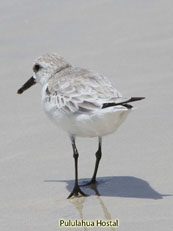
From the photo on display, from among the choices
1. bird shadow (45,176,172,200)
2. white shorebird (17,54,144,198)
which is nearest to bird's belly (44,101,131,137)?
white shorebird (17,54,144,198)

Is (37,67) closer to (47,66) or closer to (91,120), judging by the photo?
(47,66)

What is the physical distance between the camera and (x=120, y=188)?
671cm

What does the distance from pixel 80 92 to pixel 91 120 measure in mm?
407

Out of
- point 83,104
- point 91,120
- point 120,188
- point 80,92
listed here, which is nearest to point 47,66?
Result: point 80,92

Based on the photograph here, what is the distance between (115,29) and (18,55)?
1.59 m

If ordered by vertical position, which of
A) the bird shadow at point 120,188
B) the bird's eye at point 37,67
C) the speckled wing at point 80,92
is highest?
the bird's eye at point 37,67

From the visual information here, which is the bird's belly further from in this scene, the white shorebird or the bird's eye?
the bird's eye

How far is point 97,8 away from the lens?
11.3 metres

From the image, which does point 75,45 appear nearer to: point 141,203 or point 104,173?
point 104,173

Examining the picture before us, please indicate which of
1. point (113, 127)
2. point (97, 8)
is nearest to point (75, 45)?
point (97, 8)

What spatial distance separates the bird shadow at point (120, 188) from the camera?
6.50 meters

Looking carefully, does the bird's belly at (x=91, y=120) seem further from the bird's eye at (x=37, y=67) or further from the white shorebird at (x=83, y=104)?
the bird's eye at (x=37, y=67)

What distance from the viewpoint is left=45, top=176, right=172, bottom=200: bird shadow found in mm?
6496

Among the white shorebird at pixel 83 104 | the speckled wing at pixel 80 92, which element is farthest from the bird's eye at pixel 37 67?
the speckled wing at pixel 80 92
